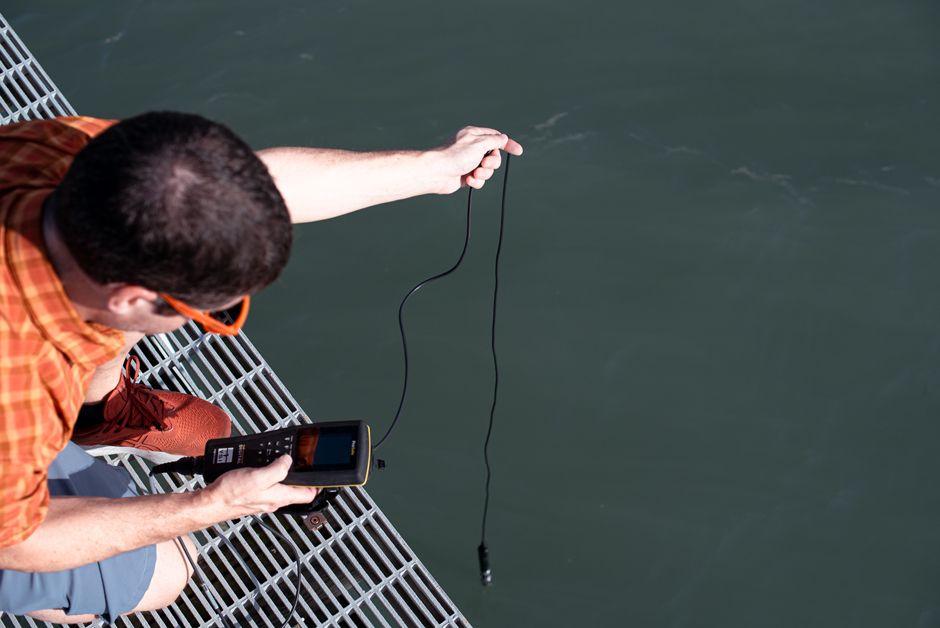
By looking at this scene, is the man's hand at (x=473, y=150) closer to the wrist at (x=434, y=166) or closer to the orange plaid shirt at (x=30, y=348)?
the wrist at (x=434, y=166)

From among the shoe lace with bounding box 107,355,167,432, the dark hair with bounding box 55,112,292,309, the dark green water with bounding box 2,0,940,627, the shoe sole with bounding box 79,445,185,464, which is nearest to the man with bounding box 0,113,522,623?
the dark hair with bounding box 55,112,292,309

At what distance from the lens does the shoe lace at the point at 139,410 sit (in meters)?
1.81

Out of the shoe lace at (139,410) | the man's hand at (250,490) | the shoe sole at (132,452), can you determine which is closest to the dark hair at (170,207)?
the man's hand at (250,490)

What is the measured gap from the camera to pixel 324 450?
1572mm

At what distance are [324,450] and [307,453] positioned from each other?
39mm

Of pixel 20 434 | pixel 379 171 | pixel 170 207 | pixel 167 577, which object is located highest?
pixel 170 207

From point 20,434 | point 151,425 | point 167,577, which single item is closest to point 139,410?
point 151,425

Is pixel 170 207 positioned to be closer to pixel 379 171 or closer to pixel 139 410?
pixel 379 171

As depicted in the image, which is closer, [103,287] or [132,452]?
[103,287]

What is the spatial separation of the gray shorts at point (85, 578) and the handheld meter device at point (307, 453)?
0.72 feet

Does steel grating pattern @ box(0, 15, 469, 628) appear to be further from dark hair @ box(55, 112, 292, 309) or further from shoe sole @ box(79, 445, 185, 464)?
dark hair @ box(55, 112, 292, 309)

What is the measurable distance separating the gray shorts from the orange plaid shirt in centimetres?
34

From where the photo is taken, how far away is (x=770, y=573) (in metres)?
2.43

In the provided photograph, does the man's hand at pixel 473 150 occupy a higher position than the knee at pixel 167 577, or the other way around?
the man's hand at pixel 473 150
